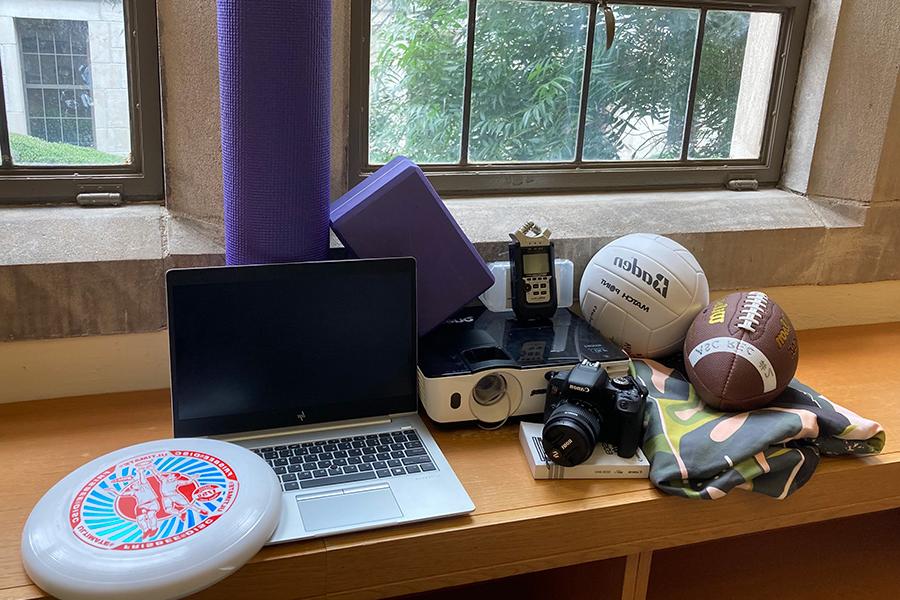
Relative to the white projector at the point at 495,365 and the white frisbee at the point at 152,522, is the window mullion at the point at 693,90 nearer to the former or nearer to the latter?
the white projector at the point at 495,365

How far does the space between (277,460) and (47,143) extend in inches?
30.0

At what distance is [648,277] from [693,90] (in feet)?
2.00

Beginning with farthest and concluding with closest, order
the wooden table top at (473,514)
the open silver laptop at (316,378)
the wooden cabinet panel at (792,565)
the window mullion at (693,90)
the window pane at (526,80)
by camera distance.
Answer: the window mullion at (693,90), the window pane at (526,80), the wooden cabinet panel at (792,565), the open silver laptop at (316,378), the wooden table top at (473,514)

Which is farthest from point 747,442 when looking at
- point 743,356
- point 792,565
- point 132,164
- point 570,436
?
point 132,164

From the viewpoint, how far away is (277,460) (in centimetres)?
117

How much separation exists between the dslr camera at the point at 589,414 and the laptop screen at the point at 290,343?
24 cm

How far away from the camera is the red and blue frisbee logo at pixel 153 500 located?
95 centimetres

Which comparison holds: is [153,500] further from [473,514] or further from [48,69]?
[48,69]

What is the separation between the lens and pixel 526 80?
1716mm

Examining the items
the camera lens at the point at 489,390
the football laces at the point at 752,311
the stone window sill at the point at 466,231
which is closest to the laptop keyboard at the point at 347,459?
the camera lens at the point at 489,390

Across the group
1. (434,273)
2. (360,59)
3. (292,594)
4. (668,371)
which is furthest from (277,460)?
(360,59)

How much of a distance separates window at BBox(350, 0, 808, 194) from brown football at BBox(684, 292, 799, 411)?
58 cm

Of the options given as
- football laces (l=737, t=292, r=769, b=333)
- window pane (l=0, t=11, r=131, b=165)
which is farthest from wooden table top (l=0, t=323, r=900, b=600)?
window pane (l=0, t=11, r=131, b=165)

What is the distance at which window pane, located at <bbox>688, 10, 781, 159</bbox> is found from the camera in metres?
1.82
